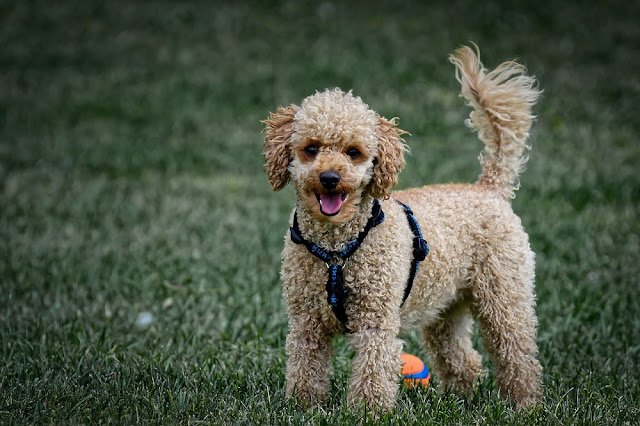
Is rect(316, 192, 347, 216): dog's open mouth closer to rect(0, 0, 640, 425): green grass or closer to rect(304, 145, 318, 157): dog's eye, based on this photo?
rect(304, 145, 318, 157): dog's eye

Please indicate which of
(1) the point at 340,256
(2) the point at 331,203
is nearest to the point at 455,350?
(1) the point at 340,256

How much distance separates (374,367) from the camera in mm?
3424

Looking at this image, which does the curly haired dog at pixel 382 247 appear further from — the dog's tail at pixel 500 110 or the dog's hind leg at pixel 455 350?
the dog's hind leg at pixel 455 350

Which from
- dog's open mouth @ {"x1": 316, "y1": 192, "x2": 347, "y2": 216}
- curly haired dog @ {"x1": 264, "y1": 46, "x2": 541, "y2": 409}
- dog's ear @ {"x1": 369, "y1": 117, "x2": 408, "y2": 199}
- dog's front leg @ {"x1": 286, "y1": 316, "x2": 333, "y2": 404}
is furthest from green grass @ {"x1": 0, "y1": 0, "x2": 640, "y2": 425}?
dog's ear @ {"x1": 369, "y1": 117, "x2": 408, "y2": 199}

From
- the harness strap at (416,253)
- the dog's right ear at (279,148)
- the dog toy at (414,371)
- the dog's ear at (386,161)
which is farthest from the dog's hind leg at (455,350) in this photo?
the dog's right ear at (279,148)

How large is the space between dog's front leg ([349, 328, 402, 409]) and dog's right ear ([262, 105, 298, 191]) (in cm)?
84

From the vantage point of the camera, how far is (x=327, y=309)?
3482mm

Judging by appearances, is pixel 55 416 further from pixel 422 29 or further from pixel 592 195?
pixel 422 29

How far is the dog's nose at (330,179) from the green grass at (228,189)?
1105 millimetres

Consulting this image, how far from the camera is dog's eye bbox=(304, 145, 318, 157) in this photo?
11.1ft

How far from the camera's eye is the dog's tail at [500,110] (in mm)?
4223

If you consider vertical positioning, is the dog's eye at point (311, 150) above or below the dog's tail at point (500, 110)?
below

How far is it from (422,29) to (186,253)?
34.2ft

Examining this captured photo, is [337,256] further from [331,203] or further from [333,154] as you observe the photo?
[333,154]
